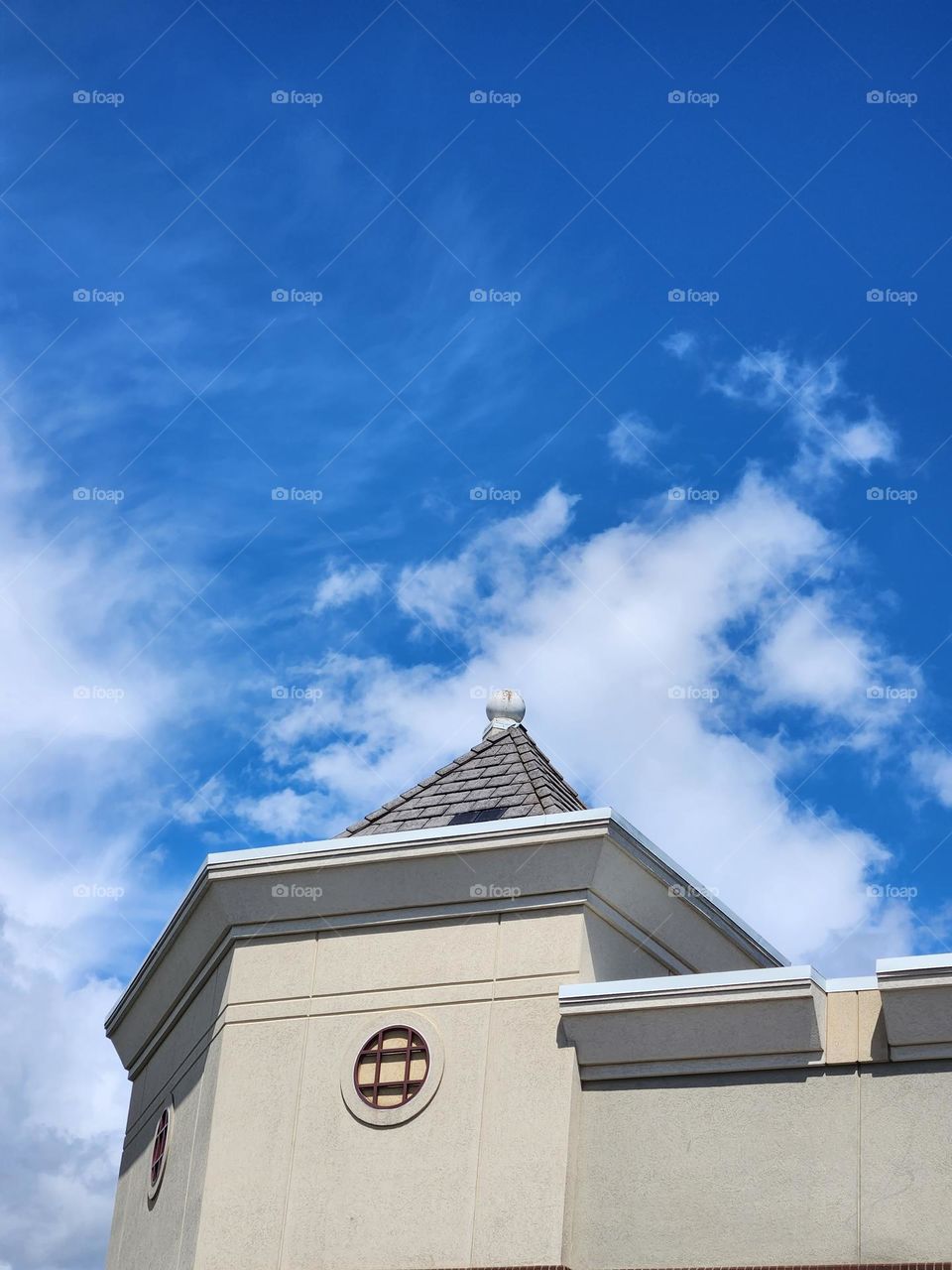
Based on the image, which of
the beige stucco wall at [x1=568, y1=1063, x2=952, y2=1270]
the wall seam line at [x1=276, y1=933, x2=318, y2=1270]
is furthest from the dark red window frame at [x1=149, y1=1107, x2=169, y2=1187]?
the beige stucco wall at [x1=568, y1=1063, x2=952, y2=1270]

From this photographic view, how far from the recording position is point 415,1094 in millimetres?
14578

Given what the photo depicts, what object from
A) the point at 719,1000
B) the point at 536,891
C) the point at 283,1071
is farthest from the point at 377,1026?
the point at 719,1000

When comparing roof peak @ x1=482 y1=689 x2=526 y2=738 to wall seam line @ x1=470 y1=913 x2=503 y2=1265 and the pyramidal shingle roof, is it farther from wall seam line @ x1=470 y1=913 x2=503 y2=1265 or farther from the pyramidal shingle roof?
wall seam line @ x1=470 y1=913 x2=503 y2=1265

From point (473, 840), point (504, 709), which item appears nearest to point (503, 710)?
point (504, 709)

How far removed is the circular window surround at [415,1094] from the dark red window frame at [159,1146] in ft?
9.42

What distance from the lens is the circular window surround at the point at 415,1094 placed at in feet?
47.5

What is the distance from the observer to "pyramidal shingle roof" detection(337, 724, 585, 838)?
53.9ft

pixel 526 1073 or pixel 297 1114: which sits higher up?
pixel 526 1073

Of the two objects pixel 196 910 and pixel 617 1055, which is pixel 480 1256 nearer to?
pixel 617 1055

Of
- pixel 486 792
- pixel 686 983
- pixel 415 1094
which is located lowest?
pixel 415 1094

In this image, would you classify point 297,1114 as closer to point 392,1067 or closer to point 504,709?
point 392,1067

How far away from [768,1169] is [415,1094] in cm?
323

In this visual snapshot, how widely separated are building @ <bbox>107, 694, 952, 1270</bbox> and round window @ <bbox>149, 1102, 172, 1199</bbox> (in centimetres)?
7

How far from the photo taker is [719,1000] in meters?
13.6
